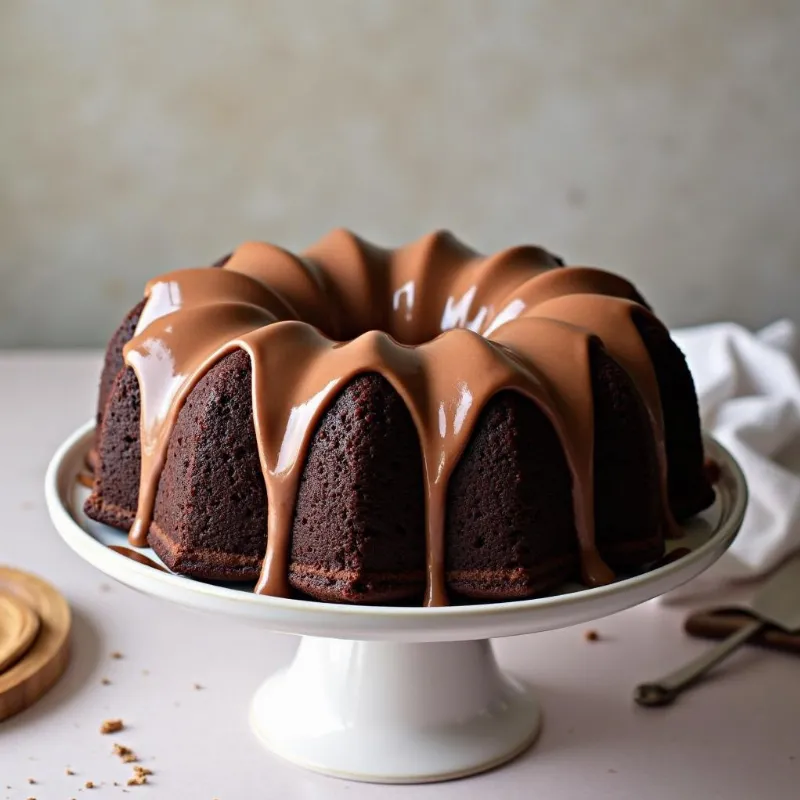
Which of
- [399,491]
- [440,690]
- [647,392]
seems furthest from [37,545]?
[647,392]

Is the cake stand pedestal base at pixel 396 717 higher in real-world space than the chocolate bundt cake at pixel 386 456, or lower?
lower

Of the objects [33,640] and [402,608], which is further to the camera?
[33,640]

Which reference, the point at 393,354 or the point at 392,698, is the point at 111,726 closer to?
the point at 392,698

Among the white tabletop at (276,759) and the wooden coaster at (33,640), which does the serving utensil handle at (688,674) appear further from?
the wooden coaster at (33,640)

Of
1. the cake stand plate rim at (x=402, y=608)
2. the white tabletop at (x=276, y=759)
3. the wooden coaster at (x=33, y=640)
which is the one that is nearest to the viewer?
the cake stand plate rim at (x=402, y=608)

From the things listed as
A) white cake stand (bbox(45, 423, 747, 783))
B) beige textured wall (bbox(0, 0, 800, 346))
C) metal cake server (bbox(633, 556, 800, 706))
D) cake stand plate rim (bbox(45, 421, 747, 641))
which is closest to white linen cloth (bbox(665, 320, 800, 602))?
metal cake server (bbox(633, 556, 800, 706))

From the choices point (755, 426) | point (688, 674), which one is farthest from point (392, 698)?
point (755, 426)

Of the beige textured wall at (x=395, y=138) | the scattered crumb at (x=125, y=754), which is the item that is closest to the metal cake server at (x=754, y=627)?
the scattered crumb at (x=125, y=754)
